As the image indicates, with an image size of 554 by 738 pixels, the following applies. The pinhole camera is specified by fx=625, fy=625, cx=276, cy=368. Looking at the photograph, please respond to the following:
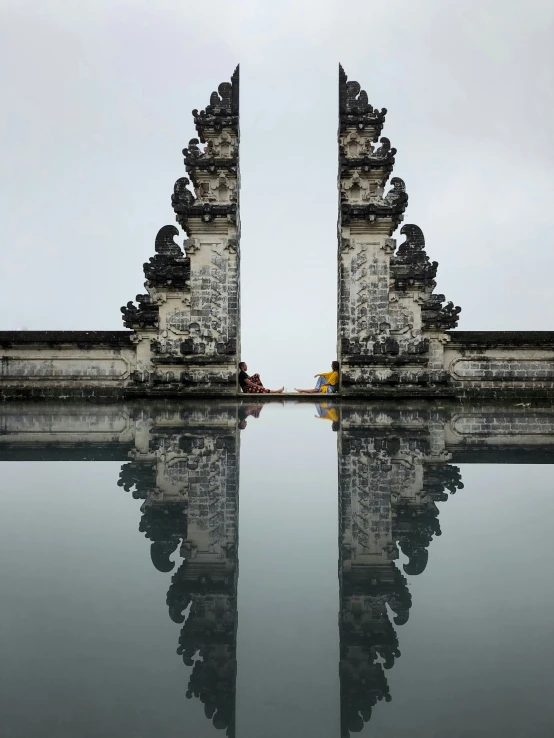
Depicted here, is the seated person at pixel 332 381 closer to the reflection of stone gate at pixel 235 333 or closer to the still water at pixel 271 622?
the reflection of stone gate at pixel 235 333

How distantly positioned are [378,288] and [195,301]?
14.7 ft

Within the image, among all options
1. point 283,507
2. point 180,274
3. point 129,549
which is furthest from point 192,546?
point 180,274

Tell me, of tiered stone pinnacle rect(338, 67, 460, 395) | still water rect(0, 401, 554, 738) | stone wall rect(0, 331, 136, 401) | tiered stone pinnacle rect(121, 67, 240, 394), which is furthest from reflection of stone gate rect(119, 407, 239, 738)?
stone wall rect(0, 331, 136, 401)

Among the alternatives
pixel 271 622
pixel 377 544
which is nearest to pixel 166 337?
pixel 377 544

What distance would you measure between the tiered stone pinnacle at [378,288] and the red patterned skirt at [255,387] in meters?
2.44

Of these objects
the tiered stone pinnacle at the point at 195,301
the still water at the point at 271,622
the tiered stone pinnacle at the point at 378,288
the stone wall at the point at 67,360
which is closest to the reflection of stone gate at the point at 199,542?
the still water at the point at 271,622

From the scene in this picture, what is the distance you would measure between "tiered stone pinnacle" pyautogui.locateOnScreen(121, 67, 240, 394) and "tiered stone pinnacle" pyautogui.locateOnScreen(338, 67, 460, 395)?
8.95 ft

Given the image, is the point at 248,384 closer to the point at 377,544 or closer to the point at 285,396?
the point at 285,396

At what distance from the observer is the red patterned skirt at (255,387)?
51.8 ft

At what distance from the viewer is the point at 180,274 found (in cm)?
1523

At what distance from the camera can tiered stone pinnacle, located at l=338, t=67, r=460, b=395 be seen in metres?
14.9

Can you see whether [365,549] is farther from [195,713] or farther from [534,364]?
[534,364]

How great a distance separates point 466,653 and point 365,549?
85 cm

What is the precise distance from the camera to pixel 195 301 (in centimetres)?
1514
